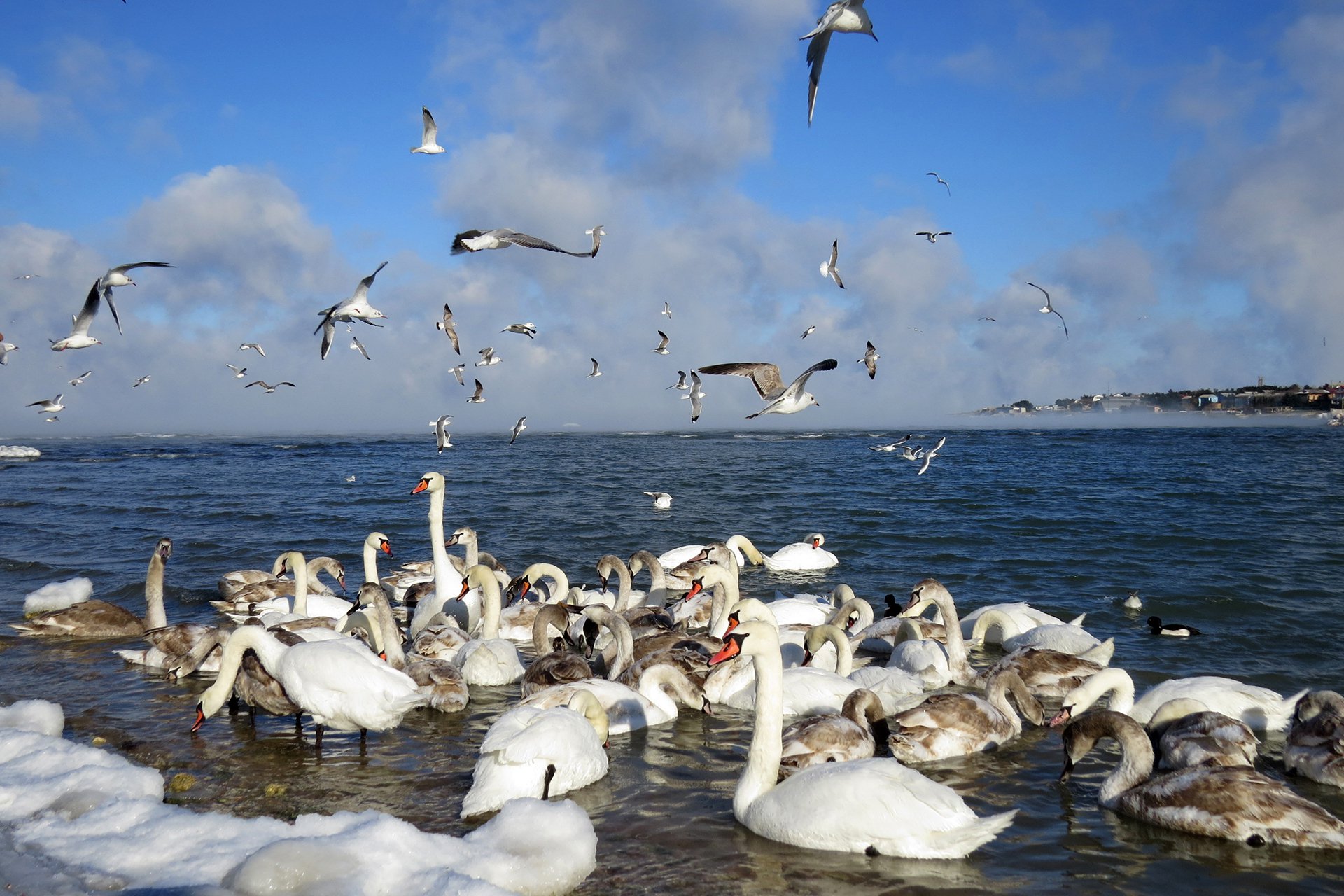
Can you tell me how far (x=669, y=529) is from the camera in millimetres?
23734

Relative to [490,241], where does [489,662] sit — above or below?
below

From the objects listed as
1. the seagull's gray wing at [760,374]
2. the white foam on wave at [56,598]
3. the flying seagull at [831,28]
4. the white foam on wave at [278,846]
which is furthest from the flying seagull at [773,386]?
the white foam on wave at [56,598]

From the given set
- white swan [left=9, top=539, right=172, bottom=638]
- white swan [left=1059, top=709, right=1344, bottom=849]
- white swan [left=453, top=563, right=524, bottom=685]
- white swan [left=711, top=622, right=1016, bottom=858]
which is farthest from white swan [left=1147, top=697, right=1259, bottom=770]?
white swan [left=9, top=539, right=172, bottom=638]

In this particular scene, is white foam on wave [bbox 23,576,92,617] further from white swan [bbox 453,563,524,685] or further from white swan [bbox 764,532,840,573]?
white swan [bbox 764,532,840,573]

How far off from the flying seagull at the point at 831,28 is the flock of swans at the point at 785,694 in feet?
16.4

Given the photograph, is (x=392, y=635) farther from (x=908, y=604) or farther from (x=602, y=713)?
(x=908, y=604)

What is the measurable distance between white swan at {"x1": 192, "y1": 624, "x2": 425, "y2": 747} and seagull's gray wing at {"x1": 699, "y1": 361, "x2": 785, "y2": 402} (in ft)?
19.1

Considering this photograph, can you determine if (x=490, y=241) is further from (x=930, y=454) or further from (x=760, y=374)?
(x=930, y=454)

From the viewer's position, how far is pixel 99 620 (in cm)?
1262

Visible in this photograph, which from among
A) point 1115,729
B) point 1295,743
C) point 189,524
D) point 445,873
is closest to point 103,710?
point 445,873

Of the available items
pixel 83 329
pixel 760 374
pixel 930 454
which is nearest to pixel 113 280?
pixel 83 329

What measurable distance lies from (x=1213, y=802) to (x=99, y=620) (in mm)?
13412

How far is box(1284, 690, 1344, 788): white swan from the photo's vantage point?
725 cm

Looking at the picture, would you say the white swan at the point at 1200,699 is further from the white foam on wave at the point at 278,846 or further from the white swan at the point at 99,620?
the white swan at the point at 99,620
